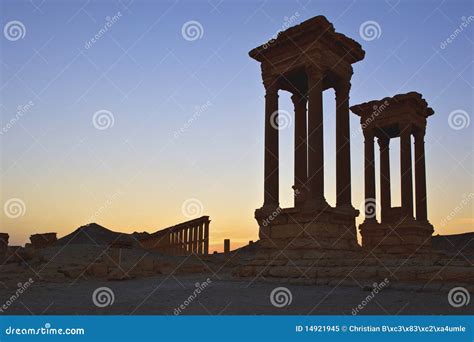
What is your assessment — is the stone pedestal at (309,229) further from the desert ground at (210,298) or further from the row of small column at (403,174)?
the row of small column at (403,174)

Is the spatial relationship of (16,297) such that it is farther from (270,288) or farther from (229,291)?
(270,288)

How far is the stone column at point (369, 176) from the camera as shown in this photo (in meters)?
27.3

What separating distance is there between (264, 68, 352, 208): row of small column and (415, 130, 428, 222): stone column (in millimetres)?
9384

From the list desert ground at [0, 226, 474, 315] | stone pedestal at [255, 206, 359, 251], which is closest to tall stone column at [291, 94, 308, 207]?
stone pedestal at [255, 206, 359, 251]

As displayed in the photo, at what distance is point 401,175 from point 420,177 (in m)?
1.70

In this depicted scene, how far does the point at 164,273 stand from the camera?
69.7 ft

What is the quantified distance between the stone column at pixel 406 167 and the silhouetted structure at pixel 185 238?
481 inches

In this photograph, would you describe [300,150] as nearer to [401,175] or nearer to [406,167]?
[401,175]

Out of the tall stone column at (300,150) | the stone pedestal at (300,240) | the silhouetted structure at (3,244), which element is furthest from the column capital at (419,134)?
the silhouetted structure at (3,244)

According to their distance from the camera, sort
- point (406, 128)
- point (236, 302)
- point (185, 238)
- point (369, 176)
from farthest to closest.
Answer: point (185, 238) → point (369, 176) → point (406, 128) → point (236, 302)

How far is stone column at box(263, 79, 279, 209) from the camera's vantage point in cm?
2028

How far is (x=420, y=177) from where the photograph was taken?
91.1ft

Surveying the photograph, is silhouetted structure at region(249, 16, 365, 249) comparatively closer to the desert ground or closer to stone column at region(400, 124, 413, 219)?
the desert ground

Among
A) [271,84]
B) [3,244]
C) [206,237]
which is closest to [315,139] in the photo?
[271,84]
